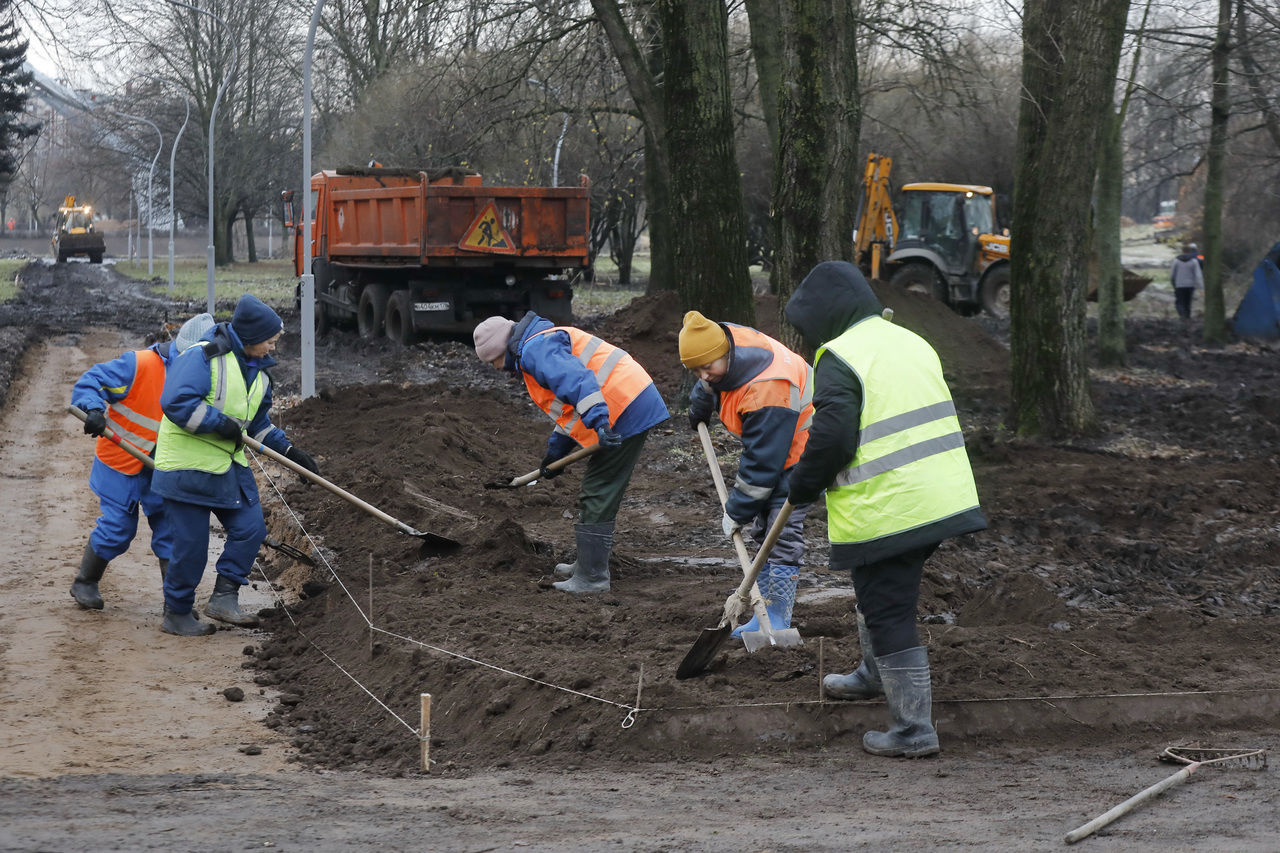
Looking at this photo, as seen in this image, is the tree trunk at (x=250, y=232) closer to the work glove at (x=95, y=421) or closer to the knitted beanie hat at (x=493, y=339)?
the work glove at (x=95, y=421)

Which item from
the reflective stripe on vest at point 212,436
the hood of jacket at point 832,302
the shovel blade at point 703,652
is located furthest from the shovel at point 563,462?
the hood of jacket at point 832,302

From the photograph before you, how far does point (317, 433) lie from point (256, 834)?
967cm

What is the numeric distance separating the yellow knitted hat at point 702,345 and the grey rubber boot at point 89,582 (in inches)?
140

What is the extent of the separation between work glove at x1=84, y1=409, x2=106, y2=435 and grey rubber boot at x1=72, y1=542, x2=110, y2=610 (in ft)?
2.58

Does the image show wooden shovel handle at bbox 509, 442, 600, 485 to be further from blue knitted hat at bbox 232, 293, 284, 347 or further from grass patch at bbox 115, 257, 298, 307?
grass patch at bbox 115, 257, 298, 307

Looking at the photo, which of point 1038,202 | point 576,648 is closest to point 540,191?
point 1038,202

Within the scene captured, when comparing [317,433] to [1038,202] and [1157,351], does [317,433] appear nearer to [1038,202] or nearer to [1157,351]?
[1038,202]

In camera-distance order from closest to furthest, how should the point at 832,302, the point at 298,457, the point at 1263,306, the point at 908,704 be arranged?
the point at 908,704, the point at 832,302, the point at 298,457, the point at 1263,306

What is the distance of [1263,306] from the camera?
22.6 metres

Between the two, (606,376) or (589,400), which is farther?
(606,376)

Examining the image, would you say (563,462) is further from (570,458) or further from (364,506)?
(364,506)

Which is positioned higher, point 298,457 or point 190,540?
point 298,457

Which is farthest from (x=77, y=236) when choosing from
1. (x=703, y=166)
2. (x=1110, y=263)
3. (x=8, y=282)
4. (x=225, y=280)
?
(x=703, y=166)

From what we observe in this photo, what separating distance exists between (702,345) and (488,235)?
13.1m
